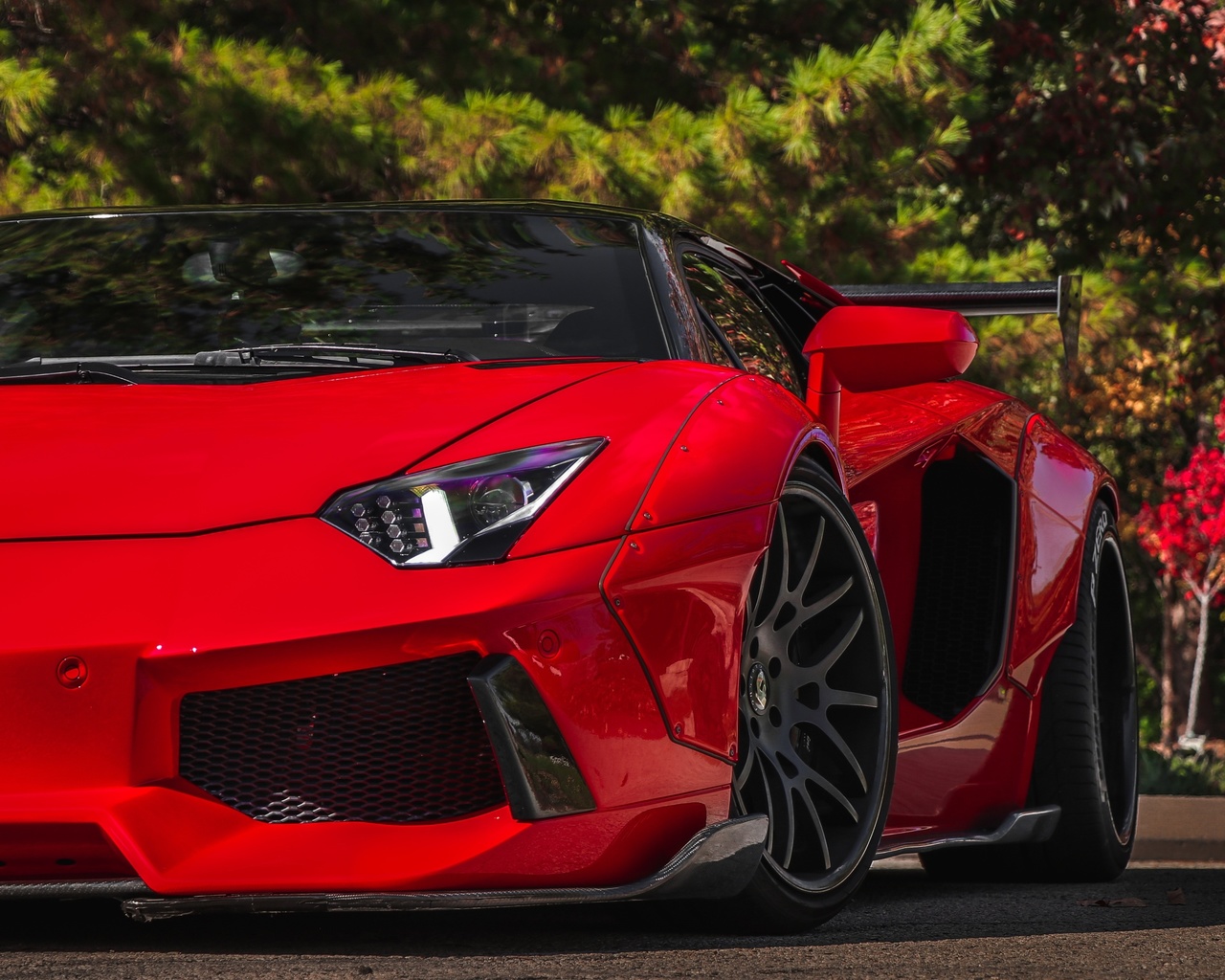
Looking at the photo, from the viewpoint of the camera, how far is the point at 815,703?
11.0ft

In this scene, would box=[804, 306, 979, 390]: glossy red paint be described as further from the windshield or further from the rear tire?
the rear tire

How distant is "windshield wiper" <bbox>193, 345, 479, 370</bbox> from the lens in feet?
10.7

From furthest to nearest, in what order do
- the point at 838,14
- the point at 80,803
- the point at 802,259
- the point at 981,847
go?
the point at 838,14 < the point at 802,259 < the point at 981,847 < the point at 80,803

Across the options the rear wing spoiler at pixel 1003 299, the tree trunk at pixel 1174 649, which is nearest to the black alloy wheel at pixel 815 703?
the rear wing spoiler at pixel 1003 299

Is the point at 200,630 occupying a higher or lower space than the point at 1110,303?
higher

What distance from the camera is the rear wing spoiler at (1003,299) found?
4789 millimetres

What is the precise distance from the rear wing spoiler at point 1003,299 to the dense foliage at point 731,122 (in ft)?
18.3

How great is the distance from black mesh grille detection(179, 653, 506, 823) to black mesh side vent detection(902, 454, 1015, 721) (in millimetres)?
1646

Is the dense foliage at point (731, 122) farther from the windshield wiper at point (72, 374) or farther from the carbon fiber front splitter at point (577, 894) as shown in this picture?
the carbon fiber front splitter at point (577, 894)

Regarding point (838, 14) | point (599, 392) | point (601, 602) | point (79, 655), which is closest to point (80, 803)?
point (79, 655)

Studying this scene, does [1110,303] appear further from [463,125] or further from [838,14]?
[463,125]

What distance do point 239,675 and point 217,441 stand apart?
0.42 metres

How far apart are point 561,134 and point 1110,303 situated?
4.07m

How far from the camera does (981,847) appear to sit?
4816 mm
